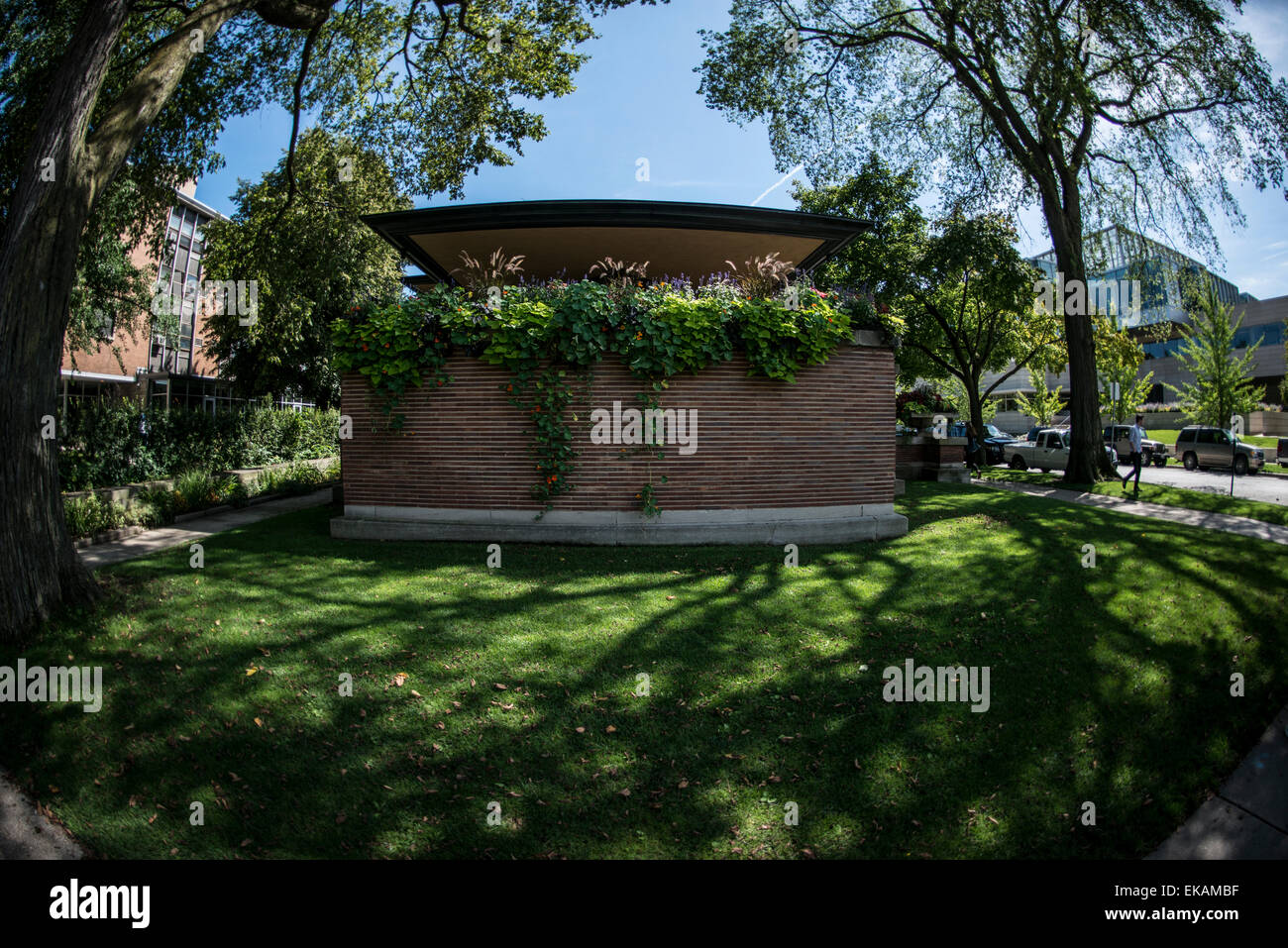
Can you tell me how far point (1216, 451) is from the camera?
28500 millimetres

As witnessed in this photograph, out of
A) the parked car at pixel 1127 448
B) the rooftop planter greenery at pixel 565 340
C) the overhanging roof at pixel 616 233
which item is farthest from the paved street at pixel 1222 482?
the rooftop planter greenery at pixel 565 340

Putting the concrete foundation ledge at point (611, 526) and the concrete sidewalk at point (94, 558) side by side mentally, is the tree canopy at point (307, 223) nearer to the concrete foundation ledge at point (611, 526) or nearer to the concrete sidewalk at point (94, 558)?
the concrete sidewalk at point (94, 558)

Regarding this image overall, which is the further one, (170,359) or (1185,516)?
(170,359)

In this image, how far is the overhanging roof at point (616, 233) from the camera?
11.1m

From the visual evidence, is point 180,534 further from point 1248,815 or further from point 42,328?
point 1248,815

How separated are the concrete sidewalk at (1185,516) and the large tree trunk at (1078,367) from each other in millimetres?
1716

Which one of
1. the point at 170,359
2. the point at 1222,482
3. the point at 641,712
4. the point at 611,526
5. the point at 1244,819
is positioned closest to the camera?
the point at 1244,819

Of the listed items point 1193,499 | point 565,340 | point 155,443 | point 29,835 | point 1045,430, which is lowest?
point 29,835

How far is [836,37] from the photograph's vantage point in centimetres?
1880

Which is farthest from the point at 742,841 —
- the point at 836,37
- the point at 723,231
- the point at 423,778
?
the point at 836,37

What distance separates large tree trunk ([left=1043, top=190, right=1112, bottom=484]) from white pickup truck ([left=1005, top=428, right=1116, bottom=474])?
35.6 feet

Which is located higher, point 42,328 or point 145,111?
point 145,111

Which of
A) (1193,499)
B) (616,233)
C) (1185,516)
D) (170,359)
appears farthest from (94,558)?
(170,359)

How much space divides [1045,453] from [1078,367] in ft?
42.1
